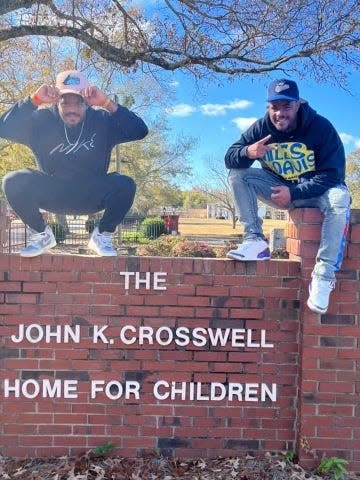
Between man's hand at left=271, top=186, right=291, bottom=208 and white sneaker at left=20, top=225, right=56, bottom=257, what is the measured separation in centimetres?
Result: 159

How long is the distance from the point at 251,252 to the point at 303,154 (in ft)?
2.45

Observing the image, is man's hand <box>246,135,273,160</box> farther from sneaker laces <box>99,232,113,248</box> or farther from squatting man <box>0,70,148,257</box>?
sneaker laces <box>99,232,113,248</box>

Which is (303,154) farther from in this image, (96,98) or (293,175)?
(96,98)

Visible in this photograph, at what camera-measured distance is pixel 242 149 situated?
3121 millimetres

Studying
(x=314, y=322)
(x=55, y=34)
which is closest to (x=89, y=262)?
(x=314, y=322)

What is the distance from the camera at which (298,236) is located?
3.07 meters

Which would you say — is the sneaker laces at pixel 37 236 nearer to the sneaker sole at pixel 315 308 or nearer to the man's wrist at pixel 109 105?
the man's wrist at pixel 109 105

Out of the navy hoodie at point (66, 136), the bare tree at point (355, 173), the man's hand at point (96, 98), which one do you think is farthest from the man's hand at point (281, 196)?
the bare tree at point (355, 173)

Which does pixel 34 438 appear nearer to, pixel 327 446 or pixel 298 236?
pixel 327 446

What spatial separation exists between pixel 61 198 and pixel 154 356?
1.30 metres

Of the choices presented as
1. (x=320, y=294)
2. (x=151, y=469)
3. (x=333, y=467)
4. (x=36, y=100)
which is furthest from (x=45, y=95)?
(x=333, y=467)

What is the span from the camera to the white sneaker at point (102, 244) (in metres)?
3.17

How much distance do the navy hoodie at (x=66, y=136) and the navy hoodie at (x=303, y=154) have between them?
0.80 meters

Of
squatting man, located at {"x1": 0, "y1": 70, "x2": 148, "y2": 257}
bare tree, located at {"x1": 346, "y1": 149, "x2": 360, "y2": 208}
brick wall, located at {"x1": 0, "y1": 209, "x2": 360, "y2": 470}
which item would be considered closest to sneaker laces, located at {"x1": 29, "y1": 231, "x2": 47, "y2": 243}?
squatting man, located at {"x1": 0, "y1": 70, "x2": 148, "y2": 257}
